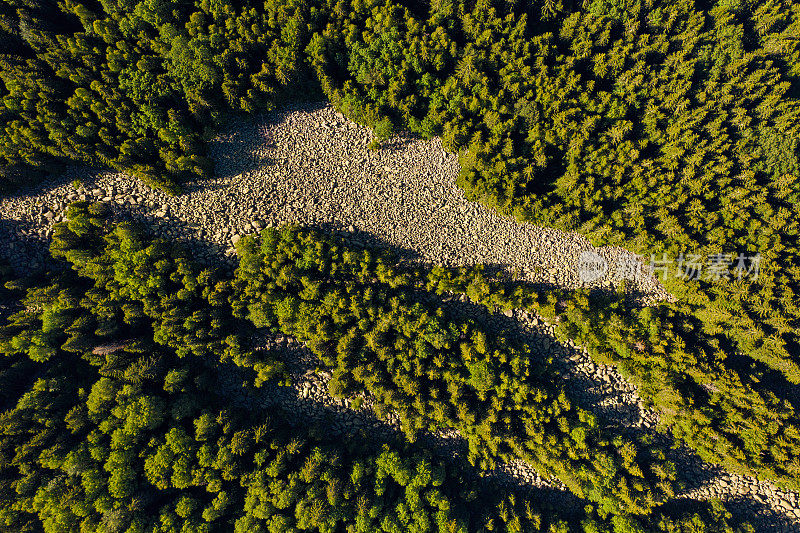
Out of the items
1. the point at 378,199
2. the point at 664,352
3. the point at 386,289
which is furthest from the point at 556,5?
the point at 664,352

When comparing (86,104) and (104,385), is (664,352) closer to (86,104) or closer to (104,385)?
(104,385)

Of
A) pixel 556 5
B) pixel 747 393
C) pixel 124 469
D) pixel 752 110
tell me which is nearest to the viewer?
pixel 124 469

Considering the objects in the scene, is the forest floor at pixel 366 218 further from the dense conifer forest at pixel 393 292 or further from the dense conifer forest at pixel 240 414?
the dense conifer forest at pixel 240 414

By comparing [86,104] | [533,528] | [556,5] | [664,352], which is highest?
[556,5]

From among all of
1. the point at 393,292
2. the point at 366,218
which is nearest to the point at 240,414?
the point at 393,292

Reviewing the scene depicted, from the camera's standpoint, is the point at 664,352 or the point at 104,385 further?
the point at 664,352

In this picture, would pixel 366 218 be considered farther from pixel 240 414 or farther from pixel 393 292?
pixel 240 414
